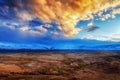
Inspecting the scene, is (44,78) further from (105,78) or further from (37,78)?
(105,78)

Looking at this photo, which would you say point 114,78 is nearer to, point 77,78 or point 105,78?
point 105,78

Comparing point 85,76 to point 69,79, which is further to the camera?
point 85,76

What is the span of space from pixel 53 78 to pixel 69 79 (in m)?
0.79

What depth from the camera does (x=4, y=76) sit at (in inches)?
363

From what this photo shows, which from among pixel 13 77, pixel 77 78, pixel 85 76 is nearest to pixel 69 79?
pixel 77 78

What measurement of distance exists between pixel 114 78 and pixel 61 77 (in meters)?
2.65

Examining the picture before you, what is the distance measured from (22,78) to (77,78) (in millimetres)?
2688

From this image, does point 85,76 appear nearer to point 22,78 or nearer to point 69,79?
point 69,79

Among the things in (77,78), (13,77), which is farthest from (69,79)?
(13,77)

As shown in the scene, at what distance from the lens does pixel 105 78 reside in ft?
29.6

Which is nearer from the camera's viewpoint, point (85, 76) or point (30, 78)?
point (30, 78)

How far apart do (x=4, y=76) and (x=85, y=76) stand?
13.6 ft

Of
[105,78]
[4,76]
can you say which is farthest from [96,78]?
[4,76]

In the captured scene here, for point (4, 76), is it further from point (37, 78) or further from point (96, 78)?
point (96, 78)
